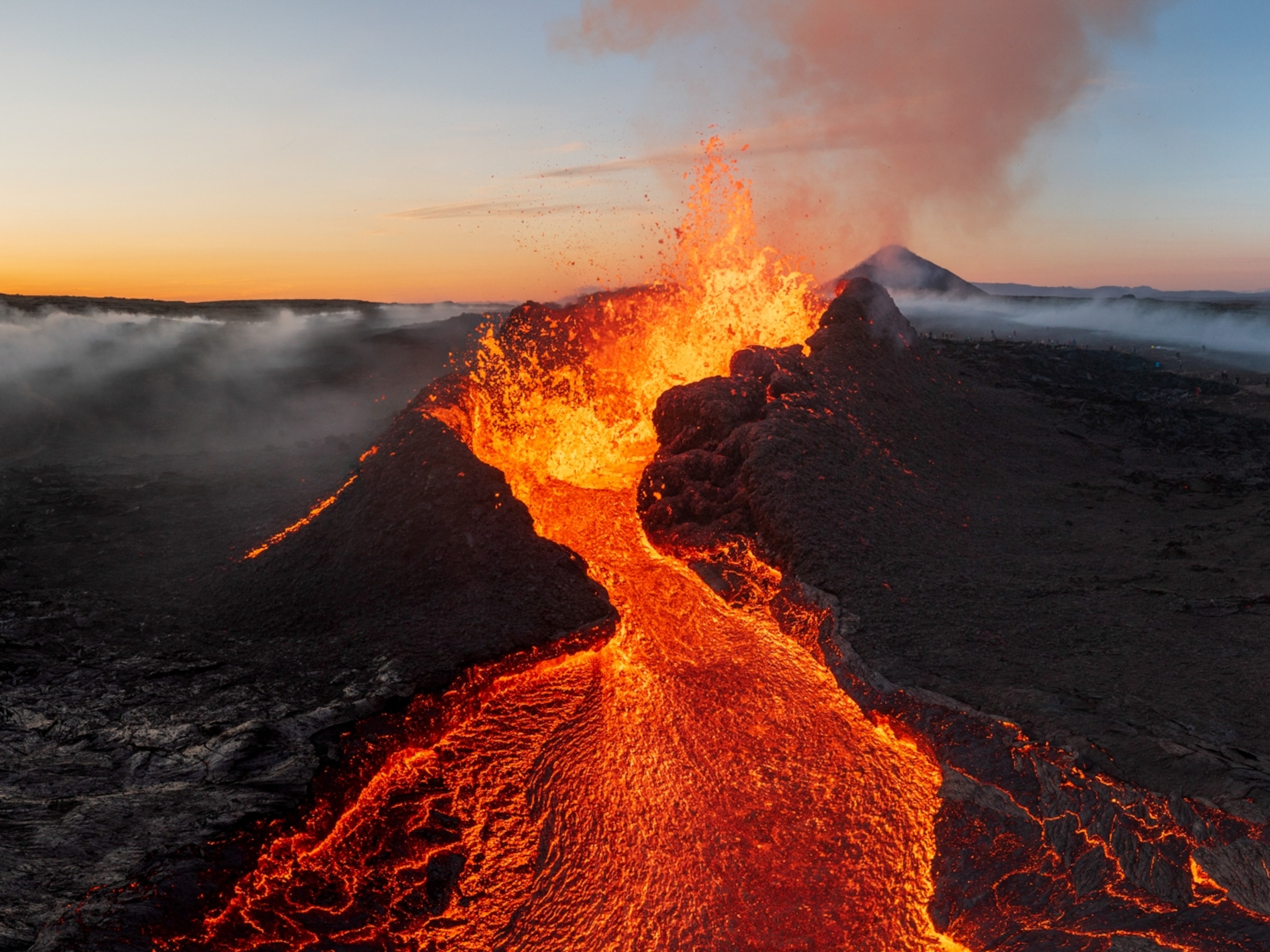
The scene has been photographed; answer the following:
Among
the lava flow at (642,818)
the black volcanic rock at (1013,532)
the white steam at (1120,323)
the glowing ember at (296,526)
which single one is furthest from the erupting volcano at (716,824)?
the white steam at (1120,323)

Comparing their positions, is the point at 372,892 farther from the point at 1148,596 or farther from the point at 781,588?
the point at 1148,596

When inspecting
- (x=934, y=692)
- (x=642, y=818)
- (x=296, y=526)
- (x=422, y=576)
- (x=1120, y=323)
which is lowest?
(x=642, y=818)

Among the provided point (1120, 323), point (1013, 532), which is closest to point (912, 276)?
point (1120, 323)

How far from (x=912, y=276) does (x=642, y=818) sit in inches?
4829

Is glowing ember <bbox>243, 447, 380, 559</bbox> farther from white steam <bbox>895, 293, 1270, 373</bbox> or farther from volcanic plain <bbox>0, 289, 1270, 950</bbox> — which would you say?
white steam <bbox>895, 293, 1270, 373</bbox>

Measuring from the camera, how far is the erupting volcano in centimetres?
529

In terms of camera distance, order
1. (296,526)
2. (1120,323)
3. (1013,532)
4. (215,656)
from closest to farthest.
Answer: (215,656) < (1013,532) < (296,526) < (1120,323)

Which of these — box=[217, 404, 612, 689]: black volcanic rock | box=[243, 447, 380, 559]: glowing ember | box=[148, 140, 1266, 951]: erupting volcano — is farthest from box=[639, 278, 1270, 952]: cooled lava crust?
box=[243, 447, 380, 559]: glowing ember

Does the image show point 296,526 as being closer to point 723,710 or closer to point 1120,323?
point 723,710

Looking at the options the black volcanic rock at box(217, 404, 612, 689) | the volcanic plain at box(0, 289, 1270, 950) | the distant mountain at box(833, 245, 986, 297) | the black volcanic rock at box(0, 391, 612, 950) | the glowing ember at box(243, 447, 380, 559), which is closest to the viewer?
the black volcanic rock at box(0, 391, 612, 950)

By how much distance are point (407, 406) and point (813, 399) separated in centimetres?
777

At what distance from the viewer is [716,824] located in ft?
20.6

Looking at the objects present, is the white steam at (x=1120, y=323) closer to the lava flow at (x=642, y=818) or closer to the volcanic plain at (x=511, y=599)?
the volcanic plain at (x=511, y=599)

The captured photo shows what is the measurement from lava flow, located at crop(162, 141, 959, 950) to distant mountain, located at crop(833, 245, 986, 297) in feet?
341
